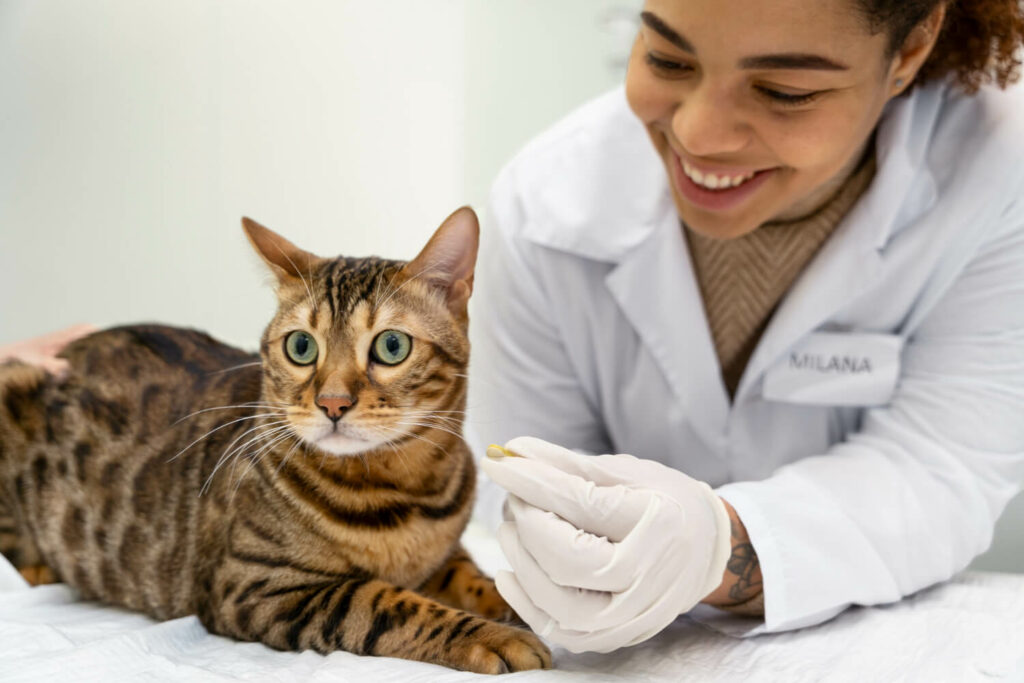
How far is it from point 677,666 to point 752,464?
1.38ft

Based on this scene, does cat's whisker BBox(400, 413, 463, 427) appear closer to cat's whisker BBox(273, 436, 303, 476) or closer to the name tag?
cat's whisker BBox(273, 436, 303, 476)

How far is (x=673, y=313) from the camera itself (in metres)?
1.13

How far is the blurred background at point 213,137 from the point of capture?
32.8 inches

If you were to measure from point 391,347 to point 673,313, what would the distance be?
0.45 m

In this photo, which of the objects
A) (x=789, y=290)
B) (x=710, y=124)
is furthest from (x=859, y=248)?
(x=710, y=124)

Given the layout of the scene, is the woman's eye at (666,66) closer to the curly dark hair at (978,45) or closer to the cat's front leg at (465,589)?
the curly dark hair at (978,45)

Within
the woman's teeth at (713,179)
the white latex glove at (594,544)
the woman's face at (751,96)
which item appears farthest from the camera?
the woman's teeth at (713,179)

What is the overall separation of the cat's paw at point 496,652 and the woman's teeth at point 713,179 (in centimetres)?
56

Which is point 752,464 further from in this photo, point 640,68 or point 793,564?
point 640,68

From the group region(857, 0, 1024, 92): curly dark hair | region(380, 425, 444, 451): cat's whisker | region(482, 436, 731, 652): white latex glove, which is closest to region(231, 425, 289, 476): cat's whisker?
region(380, 425, 444, 451): cat's whisker

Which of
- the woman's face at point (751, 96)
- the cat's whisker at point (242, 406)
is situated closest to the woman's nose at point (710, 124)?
the woman's face at point (751, 96)

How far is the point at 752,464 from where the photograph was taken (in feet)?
3.97

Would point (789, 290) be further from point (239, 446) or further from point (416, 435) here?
point (239, 446)

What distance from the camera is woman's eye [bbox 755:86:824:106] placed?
0.94 metres
